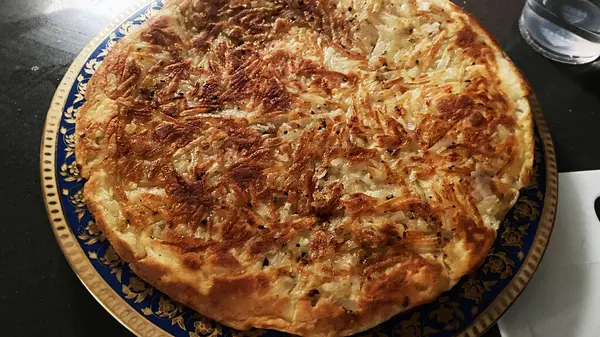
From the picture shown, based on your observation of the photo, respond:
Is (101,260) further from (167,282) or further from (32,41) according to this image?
(32,41)

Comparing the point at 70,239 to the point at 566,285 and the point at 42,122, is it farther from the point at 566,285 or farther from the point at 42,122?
the point at 566,285

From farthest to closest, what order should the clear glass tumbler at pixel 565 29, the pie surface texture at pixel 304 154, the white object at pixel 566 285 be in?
1. the clear glass tumbler at pixel 565 29
2. the white object at pixel 566 285
3. the pie surface texture at pixel 304 154

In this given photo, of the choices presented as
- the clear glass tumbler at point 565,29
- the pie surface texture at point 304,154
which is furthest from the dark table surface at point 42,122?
the pie surface texture at point 304,154

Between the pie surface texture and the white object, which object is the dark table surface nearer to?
the white object

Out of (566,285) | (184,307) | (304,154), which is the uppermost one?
(304,154)

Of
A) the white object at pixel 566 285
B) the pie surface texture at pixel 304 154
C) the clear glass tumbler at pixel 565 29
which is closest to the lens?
the pie surface texture at pixel 304 154

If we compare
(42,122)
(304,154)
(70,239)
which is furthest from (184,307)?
(42,122)

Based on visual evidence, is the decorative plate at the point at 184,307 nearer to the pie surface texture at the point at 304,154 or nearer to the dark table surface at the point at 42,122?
the pie surface texture at the point at 304,154

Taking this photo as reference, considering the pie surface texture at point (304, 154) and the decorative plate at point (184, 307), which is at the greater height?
the pie surface texture at point (304, 154)
